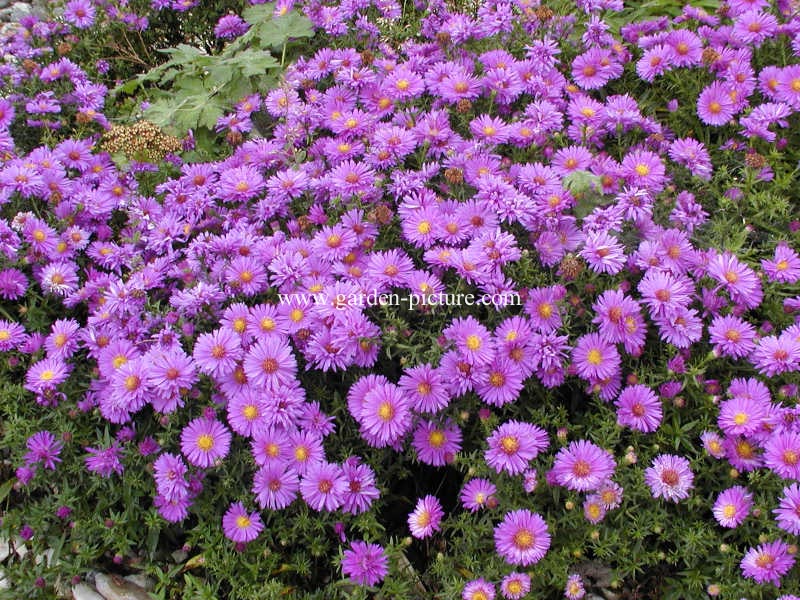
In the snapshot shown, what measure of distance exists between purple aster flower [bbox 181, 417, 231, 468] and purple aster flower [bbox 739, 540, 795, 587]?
55.2 inches

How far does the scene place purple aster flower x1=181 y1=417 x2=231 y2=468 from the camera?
2.04m

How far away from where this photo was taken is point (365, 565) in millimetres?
1921

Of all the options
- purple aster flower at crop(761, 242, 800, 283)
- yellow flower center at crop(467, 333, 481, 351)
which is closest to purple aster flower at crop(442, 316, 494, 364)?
yellow flower center at crop(467, 333, 481, 351)

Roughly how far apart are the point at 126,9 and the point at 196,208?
6.35 ft

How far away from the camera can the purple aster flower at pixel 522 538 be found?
72.7 inches

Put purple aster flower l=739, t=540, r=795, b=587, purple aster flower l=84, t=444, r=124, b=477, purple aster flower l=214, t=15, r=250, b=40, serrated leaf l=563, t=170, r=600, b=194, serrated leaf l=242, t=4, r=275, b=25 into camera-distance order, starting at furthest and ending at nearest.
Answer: purple aster flower l=214, t=15, r=250, b=40 → serrated leaf l=242, t=4, r=275, b=25 → serrated leaf l=563, t=170, r=600, b=194 → purple aster flower l=84, t=444, r=124, b=477 → purple aster flower l=739, t=540, r=795, b=587

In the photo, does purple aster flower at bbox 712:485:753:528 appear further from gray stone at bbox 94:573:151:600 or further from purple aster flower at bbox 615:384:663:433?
gray stone at bbox 94:573:151:600

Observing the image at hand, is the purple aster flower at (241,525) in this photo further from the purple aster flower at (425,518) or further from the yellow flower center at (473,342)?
the yellow flower center at (473,342)

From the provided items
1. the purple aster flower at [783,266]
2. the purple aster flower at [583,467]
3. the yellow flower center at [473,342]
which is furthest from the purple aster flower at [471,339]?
the purple aster flower at [783,266]

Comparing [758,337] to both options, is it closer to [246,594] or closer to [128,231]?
[246,594]

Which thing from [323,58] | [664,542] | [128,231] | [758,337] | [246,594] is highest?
[323,58]

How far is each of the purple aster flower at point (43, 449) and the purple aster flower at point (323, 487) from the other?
807 millimetres

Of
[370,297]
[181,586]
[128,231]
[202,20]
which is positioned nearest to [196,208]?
[128,231]

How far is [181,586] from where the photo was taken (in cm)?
213
